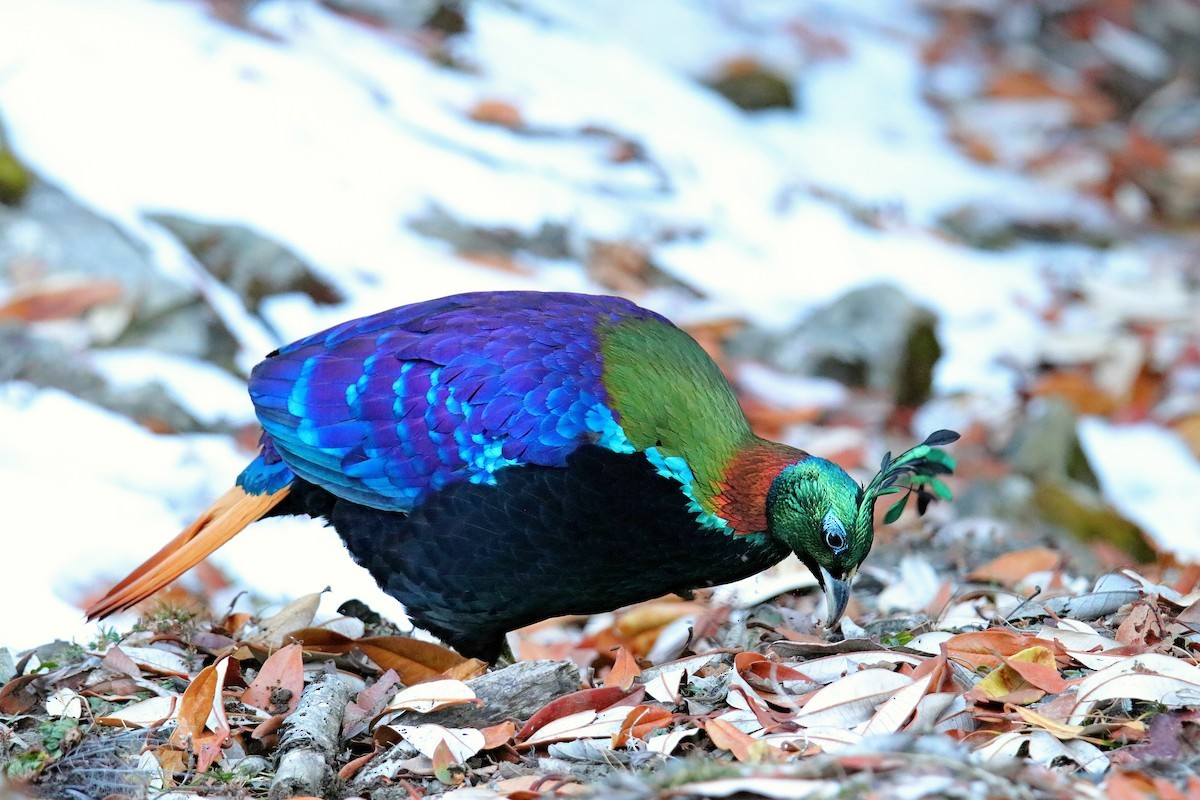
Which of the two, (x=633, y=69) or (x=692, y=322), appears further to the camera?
(x=633, y=69)

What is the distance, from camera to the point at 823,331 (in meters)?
6.86

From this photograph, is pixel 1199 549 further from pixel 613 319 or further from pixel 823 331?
pixel 613 319

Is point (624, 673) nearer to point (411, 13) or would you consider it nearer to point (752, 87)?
point (411, 13)

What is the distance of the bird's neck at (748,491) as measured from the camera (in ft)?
10.9

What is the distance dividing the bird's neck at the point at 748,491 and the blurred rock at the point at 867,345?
3391 mm

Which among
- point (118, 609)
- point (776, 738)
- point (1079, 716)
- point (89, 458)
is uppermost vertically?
point (1079, 716)

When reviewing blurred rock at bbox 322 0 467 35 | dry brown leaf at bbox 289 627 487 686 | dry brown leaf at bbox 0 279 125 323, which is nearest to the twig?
dry brown leaf at bbox 289 627 487 686

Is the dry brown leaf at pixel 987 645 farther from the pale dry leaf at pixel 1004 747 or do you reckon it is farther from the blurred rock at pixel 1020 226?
the blurred rock at pixel 1020 226

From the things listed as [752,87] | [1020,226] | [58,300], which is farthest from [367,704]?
[752,87]

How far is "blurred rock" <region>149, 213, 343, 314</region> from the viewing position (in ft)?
20.1

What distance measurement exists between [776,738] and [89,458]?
3104 mm

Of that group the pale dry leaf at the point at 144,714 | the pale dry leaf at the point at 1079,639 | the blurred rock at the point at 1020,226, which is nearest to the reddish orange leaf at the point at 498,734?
the pale dry leaf at the point at 144,714

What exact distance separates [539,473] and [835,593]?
0.76 meters

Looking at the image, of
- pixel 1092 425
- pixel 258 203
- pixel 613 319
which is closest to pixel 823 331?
pixel 1092 425
